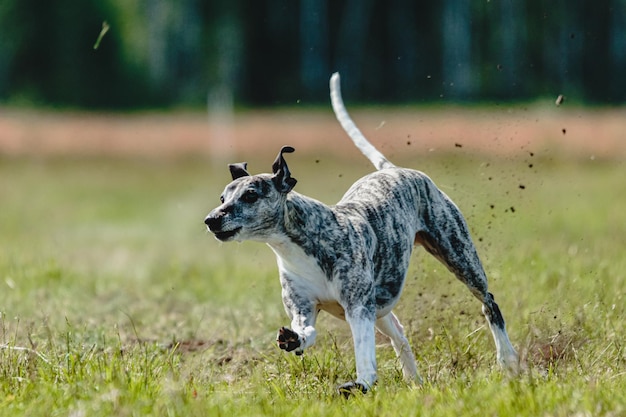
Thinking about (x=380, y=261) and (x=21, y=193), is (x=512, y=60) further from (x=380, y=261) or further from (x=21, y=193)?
(x=380, y=261)

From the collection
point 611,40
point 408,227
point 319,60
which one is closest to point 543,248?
point 408,227

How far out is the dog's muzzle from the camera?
21.0 ft

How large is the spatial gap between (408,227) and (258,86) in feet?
181

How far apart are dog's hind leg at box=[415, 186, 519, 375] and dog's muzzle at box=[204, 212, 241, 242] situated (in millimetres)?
1874

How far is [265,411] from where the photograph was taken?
6184 mm

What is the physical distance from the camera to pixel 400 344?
789cm

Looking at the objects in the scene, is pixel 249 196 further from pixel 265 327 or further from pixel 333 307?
pixel 265 327

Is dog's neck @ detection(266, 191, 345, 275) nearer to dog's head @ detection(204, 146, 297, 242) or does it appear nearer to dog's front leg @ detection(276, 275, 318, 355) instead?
dog's head @ detection(204, 146, 297, 242)

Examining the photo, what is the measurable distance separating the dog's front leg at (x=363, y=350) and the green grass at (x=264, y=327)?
0.10 m

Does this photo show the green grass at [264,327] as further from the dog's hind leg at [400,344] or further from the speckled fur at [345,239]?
the speckled fur at [345,239]

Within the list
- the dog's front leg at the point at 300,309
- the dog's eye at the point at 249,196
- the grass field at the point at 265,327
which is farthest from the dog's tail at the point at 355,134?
Answer: the dog's eye at the point at 249,196

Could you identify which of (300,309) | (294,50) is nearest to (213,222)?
(300,309)

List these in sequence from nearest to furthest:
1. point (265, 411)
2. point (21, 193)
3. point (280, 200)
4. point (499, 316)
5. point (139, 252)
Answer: point (265, 411) < point (280, 200) < point (499, 316) < point (139, 252) < point (21, 193)

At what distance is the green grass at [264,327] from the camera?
6.23 meters
